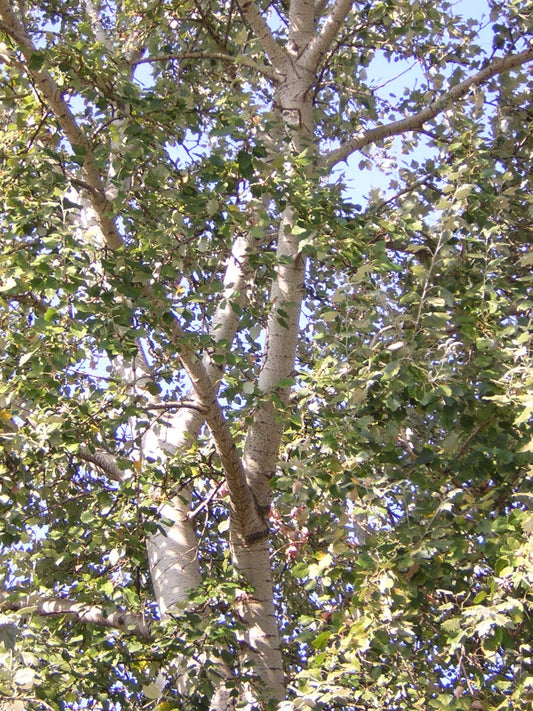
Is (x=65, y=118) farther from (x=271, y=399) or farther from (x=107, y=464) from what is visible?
(x=107, y=464)

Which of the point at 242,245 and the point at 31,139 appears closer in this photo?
the point at 31,139

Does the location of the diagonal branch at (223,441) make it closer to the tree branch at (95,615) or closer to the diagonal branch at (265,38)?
the tree branch at (95,615)

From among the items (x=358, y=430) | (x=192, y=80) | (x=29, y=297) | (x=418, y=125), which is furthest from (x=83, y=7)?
(x=358, y=430)

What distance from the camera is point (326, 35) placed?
151 inches

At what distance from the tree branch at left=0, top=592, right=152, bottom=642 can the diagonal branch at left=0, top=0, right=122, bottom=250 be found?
1.45m

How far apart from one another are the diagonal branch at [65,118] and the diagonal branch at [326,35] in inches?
53.1

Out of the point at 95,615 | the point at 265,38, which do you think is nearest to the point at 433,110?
the point at 265,38

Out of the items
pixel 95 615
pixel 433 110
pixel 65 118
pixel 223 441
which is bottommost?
pixel 95 615

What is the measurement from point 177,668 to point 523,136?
8.91ft

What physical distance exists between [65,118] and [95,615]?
6.69 feet

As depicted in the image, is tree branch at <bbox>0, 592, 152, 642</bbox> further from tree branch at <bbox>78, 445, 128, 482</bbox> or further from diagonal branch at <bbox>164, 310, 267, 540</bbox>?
tree branch at <bbox>78, 445, 128, 482</bbox>

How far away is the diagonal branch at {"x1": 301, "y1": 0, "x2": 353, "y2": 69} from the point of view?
3814mm

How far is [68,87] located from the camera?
3008 millimetres

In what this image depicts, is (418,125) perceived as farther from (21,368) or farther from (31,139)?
(21,368)
